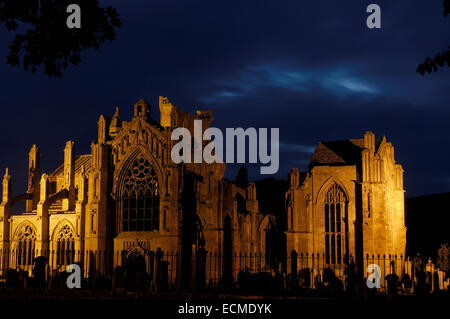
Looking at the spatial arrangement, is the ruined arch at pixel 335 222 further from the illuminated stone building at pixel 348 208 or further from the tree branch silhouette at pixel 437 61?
the tree branch silhouette at pixel 437 61

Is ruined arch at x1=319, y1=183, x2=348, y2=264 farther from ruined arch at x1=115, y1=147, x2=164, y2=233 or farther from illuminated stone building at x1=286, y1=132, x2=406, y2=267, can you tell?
ruined arch at x1=115, y1=147, x2=164, y2=233

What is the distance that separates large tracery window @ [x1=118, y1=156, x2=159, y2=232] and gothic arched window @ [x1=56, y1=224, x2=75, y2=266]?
8.80 m

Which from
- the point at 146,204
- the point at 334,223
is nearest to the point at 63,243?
the point at 146,204

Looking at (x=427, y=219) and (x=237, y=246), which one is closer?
(x=237, y=246)

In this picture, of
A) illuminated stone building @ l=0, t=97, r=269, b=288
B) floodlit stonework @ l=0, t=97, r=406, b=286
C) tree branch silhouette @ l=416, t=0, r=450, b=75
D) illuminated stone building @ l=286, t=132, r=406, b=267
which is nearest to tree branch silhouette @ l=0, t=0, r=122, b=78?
tree branch silhouette @ l=416, t=0, r=450, b=75

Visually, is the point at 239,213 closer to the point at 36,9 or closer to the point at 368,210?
the point at 368,210

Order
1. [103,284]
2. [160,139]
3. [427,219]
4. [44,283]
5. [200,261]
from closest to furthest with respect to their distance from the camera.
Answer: [200,261], [44,283], [103,284], [160,139], [427,219]

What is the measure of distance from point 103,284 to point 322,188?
2026 cm

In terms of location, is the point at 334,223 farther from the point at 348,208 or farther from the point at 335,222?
the point at 348,208

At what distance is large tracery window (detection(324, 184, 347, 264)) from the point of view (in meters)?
49.8

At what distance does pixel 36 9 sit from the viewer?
33.4ft
